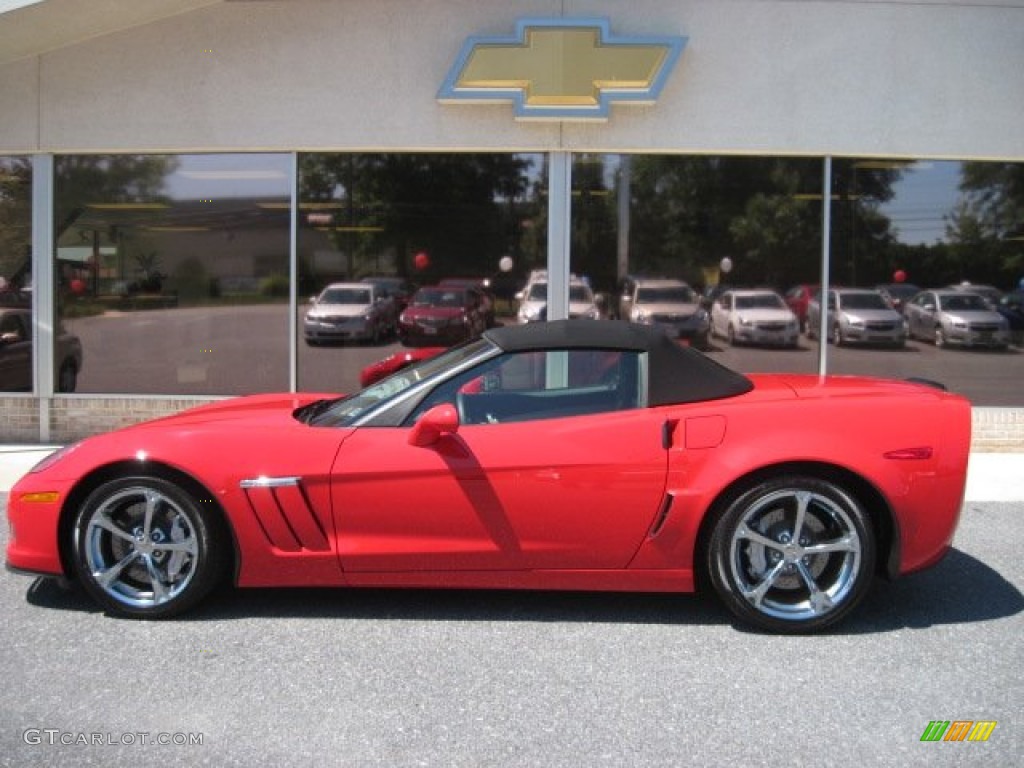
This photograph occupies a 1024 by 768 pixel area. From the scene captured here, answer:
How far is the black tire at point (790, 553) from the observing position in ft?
14.2

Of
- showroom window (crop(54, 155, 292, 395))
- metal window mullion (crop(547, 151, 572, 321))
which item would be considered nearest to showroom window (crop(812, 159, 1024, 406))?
metal window mullion (crop(547, 151, 572, 321))

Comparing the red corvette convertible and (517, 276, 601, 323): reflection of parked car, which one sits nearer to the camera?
the red corvette convertible

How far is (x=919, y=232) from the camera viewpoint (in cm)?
920

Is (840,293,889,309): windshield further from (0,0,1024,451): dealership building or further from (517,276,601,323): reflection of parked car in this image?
(517,276,601,323): reflection of parked car

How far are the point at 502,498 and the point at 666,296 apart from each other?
5.42 meters

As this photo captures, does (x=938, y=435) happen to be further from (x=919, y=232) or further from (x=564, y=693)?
(x=919, y=232)

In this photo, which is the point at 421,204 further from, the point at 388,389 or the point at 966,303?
the point at 966,303

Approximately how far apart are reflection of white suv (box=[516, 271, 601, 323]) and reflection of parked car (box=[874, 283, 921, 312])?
104 inches

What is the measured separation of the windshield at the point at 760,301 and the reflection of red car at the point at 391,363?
2.81 metres

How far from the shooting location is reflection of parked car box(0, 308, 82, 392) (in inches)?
369

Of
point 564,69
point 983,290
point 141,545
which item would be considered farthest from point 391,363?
point 983,290

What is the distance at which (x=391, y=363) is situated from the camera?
8.98m

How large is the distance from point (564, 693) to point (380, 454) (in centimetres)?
130

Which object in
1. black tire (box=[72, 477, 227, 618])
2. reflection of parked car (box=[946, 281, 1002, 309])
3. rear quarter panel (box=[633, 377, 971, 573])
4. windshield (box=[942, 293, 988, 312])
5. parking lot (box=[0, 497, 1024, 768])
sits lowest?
parking lot (box=[0, 497, 1024, 768])
